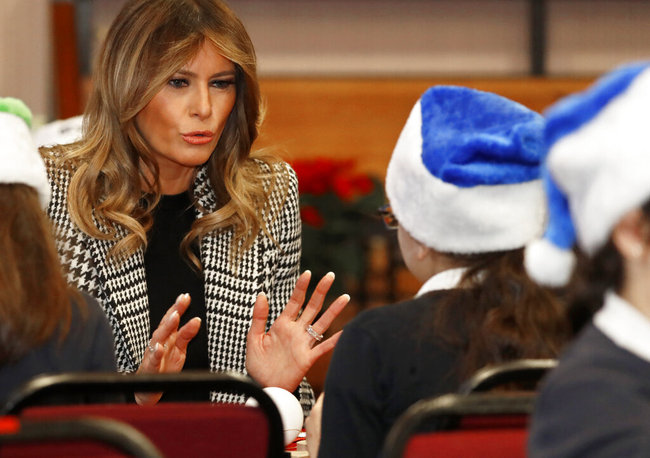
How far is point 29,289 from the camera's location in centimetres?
163

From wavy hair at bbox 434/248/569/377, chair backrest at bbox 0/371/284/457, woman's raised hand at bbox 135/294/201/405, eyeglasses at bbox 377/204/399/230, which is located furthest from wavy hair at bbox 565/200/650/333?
woman's raised hand at bbox 135/294/201/405

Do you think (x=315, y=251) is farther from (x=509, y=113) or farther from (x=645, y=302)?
(x=645, y=302)

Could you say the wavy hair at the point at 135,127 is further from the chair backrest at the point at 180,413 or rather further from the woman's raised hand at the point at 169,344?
the chair backrest at the point at 180,413

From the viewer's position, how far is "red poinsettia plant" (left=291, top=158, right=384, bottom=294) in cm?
457

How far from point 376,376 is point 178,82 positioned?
115 cm

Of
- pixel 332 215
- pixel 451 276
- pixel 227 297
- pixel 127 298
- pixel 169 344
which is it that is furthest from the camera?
pixel 332 215

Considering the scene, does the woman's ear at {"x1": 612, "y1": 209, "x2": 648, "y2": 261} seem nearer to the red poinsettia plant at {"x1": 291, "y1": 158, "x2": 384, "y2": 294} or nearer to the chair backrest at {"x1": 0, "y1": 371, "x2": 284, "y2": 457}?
the chair backrest at {"x1": 0, "y1": 371, "x2": 284, "y2": 457}

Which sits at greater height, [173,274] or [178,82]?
[178,82]

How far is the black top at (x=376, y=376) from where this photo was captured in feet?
5.28

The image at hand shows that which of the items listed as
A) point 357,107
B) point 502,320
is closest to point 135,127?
point 502,320

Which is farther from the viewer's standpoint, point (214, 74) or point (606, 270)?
point (214, 74)

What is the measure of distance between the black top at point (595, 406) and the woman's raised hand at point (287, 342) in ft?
3.93

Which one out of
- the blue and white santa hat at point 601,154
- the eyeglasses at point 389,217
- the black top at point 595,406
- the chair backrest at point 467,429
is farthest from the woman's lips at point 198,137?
the black top at point 595,406

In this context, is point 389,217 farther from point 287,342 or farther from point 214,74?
point 214,74
